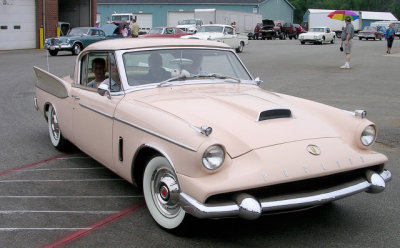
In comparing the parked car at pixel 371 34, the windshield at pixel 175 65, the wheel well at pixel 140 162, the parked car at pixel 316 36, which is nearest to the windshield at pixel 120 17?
the parked car at pixel 316 36

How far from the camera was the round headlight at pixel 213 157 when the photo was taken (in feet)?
11.5

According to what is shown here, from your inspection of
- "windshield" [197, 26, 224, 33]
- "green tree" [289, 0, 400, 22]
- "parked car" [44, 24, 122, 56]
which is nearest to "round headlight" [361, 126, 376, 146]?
"parked car" [44, 24, 122, 56]

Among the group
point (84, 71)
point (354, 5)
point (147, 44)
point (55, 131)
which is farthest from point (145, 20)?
point (354, 5)

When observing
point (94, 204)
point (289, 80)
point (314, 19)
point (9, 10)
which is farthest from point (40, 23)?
point (314, 19)

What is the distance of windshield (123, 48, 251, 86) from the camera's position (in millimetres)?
4969

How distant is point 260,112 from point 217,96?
0.68 metres

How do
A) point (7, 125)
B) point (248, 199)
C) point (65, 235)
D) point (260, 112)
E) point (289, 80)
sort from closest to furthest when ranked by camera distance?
point (248, 199) → point (65, 235) → point (260, 112) → point (7, 125) → point (289, 80)

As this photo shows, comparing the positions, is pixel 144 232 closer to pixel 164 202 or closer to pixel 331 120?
pixel 164 202

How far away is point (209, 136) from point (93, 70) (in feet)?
8.63

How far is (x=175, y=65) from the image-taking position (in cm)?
515

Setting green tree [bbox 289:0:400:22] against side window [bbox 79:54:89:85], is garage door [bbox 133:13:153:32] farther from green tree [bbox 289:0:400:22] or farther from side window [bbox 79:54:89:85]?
side window [bbox 79:54:89:85]

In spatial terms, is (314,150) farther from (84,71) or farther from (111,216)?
(84,71)

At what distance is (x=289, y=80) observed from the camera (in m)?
15.3

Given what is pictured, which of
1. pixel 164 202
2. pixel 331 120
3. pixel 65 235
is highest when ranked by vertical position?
pixel 331 120
